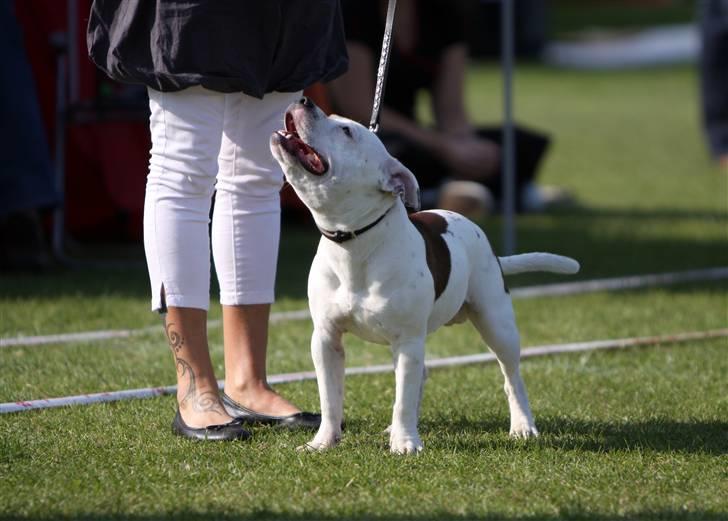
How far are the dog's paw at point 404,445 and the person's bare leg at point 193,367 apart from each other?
51 cm

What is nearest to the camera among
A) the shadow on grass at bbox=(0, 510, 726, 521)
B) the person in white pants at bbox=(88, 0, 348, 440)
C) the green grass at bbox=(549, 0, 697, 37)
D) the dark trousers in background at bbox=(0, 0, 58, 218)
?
the shadow on grass at bbox=(0, 510, 726, 521)

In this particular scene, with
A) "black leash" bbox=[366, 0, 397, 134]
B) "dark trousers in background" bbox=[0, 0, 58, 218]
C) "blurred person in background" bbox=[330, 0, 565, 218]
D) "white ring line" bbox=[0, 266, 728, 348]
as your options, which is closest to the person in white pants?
"black leash" bbox=[366, 0, 397, 134]

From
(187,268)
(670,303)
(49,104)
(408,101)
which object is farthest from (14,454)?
(408,101)

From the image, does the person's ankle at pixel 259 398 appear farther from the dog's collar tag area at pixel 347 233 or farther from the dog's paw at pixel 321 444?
the dog's collar tag area at pixel 347 233

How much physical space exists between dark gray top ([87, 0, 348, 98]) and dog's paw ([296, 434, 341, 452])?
3.18 ft

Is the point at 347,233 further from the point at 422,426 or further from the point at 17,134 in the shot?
the point at 17,134

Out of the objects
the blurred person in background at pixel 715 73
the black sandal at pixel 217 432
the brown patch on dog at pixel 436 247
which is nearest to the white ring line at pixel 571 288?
the black sandal at pixel 217 432

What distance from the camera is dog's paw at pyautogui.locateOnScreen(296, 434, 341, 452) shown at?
3596 millimetres

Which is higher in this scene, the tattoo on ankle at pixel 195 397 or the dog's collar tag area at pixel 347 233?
the dog's collar tag area at pixel 347 233

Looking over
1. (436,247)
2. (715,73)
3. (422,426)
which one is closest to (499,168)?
(715,73)

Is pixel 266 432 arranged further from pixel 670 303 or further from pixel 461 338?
pixel 670 303

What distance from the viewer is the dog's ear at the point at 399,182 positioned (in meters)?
3.41

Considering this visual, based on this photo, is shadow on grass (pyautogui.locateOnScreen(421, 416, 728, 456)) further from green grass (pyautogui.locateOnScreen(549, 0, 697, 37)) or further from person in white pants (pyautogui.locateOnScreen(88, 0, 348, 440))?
green grass (pyautogui.locateOnScreen(549, 0, 697, 37))

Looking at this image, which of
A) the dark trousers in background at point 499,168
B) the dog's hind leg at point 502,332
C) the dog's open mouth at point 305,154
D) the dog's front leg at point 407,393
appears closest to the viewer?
the dog's open mouth at point 305,154
